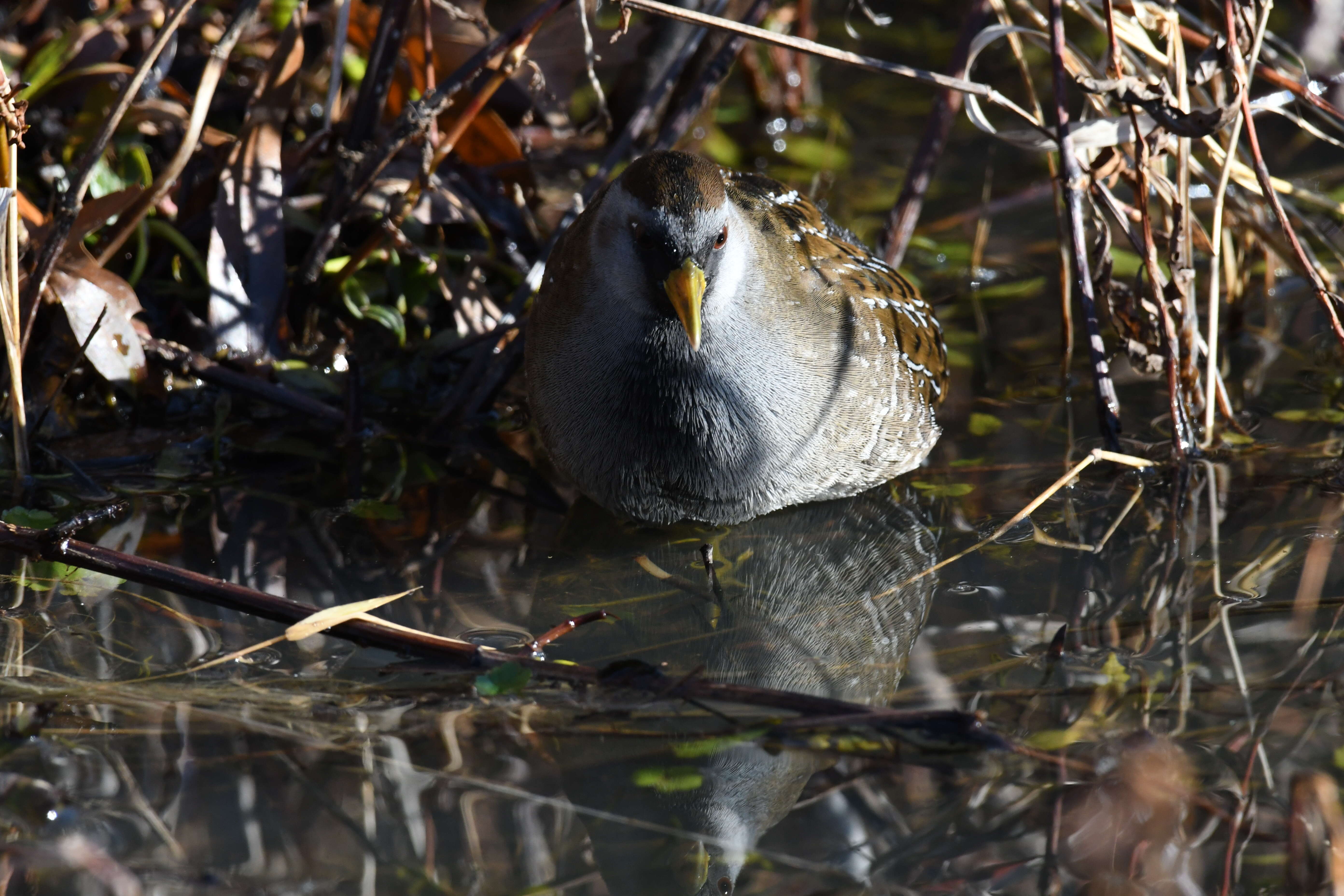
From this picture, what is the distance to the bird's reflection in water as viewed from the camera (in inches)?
79.0

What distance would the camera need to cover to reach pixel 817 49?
9.91 feet

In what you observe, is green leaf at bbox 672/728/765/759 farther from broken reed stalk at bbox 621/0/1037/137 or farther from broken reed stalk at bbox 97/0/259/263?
broken reed stalk at bbox 97/0/259/263

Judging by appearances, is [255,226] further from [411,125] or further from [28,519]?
[28,519]

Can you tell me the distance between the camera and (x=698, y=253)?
2.72 m

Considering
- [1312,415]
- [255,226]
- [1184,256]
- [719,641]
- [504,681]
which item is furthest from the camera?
[255,226]

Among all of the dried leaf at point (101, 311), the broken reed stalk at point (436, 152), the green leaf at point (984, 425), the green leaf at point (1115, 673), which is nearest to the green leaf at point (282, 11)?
the broken reed stalk at point (436, 152)

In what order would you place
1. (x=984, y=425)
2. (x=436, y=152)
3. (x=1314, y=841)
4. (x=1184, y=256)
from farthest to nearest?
(x=436, y=152) < (x=984, y=425) < (x=1184, y=256) < (x=1314, y=841)

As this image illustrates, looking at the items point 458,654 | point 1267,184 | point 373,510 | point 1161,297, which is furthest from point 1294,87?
point 373,510

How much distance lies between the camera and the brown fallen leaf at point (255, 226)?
366 centimetres

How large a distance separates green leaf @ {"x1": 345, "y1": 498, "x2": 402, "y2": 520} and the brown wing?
1228 millimetres

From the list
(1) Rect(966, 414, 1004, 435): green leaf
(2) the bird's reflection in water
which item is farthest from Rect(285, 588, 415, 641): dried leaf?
(1) Rect(966, 414, 1004, 435): green leaf

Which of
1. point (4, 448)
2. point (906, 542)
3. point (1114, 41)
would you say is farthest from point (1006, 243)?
point (4, 448)

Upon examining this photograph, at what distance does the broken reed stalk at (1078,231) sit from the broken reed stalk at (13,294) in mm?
2547

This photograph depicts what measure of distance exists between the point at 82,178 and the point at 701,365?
1.65 metres
